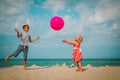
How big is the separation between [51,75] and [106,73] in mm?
1215

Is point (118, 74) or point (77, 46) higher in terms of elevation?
point (77, 46)

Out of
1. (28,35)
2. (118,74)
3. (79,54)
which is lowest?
(118,74)

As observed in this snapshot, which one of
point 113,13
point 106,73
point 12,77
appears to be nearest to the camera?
point 12,77

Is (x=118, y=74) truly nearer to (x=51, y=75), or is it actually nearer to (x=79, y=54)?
(x=79, y=54)

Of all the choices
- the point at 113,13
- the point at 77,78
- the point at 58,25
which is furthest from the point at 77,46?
the point at 113,13

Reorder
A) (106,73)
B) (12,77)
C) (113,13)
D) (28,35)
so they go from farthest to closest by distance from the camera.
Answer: (113,13) < (28,35) < (106,73) < (12,77)

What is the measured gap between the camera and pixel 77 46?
17.4ft

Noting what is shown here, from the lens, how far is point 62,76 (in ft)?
15.3

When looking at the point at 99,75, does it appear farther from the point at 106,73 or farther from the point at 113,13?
the point at 113,13

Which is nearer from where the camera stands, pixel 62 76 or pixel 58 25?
pixel 62 76

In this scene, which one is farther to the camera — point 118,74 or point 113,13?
point 113,13

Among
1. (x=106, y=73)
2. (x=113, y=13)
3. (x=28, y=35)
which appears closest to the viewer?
(x=106, y=73)

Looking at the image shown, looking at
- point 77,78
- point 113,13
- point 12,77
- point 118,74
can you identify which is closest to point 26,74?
point 12,77

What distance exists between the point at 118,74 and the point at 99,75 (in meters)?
0.53
